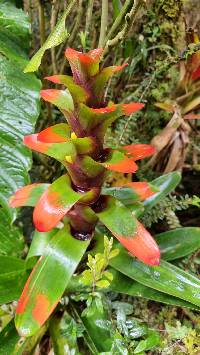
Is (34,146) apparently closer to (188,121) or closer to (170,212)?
(170,212)

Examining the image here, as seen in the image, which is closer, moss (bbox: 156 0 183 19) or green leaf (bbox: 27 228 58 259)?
green leaf (bbox: 27 228 58 259)

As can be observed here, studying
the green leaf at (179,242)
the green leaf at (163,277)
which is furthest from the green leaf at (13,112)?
the green leaf at (179,242)

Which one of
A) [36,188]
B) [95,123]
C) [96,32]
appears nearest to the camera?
[95,123]

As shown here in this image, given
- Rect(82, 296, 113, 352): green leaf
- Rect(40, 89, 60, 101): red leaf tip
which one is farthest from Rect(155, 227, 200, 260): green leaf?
Rect(40, 89, 60, 101): red leaf tip

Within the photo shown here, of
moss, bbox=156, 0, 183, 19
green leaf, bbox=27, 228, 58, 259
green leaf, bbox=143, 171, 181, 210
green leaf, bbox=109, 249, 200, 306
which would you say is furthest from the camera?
moss, bbox=156, 0, 183, 19

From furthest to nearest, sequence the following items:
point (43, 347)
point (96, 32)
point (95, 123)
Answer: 1. point (96, 32)
2. point (43, 347)
3. point (95, 123)

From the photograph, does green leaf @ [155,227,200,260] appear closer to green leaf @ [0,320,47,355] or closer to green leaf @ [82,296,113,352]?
green leaf @ [82,296,113,352]

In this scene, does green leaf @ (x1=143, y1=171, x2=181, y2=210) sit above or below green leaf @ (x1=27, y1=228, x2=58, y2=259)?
above

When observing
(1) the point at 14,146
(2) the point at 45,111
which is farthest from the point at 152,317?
(2) the point at 45,111
